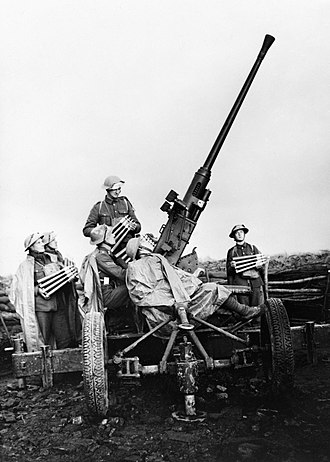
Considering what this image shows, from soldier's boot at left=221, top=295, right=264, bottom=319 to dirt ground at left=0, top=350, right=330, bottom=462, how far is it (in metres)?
0.64

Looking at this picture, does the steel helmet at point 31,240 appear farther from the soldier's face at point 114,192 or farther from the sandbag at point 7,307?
the sandbag at point 7,307

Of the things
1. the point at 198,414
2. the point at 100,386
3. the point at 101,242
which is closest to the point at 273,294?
the point at 101,242

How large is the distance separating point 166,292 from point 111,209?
256cm

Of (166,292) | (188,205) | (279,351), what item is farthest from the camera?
(188,205)

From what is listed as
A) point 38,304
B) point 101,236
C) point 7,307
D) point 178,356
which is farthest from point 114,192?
point 178,356

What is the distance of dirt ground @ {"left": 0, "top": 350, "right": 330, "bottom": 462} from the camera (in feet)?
9.54

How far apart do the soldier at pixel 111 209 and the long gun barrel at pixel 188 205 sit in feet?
1.97

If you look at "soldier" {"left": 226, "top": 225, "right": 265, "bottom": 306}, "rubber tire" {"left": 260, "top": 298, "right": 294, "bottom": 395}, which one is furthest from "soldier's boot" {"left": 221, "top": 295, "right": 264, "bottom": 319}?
"soldier" {"left": 226, "top": 225, "right": 265, "bottom": 306}

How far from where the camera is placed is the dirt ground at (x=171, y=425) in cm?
291

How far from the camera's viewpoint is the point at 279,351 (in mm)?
3516

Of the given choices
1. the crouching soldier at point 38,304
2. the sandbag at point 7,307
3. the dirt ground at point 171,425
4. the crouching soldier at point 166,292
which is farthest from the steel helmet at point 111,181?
the sandbag at point 7,307

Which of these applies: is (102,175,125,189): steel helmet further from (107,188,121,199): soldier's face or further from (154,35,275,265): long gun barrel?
(154,35,275,265): long gun barrel

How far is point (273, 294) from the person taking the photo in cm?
727

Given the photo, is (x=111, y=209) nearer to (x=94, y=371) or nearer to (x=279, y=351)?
(x=94, y=371)
